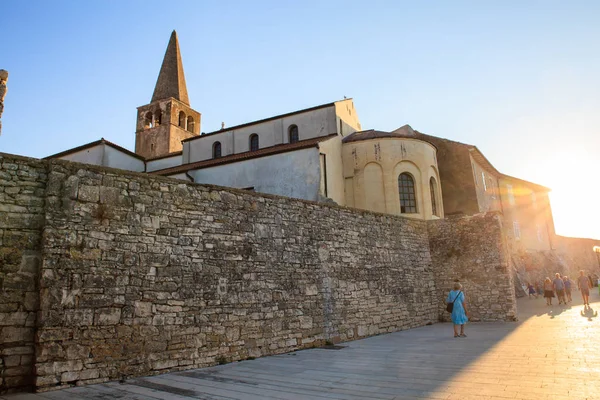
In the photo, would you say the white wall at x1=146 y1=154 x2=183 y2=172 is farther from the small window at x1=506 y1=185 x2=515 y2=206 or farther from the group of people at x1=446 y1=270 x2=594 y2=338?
the small window at x1=506 y1=185 x2=515 y2=206

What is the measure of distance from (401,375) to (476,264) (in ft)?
30.9

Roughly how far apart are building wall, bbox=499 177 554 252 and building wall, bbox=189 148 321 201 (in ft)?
68.5

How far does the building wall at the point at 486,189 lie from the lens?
25.9 m

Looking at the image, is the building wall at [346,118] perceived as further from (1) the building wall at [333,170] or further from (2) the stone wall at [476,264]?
(2) the stone wall at [476,264]

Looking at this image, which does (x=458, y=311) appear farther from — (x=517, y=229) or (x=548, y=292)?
(x=517, y=229)

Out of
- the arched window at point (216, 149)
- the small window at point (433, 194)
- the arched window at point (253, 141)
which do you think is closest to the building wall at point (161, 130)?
the arched window at point (216, 149)

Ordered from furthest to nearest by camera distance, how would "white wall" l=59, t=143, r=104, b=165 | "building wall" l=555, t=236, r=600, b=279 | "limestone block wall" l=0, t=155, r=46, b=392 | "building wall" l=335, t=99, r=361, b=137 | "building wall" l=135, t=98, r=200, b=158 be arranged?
"building wall" l=555, t=236, r=600, b=279 → "building wall" l=135, t=98, r=200, b=158 → "building wall" l=335, t=99, r=361, b=137 → "white wall" l=59, t=143, r=104, b=165 → "limestone block wall" l=0, t=155, r=46, b=392

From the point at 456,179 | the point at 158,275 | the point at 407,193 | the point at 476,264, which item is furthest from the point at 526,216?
the point at 158,275

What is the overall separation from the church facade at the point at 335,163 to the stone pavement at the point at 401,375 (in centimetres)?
942

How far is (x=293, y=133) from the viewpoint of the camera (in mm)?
23750

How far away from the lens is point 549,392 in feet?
15.9

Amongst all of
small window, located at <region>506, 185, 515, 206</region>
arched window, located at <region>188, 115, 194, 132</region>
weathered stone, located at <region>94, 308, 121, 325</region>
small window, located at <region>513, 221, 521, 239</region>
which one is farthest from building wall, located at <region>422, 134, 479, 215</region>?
arched window, located at <region>188, 115, 194, 132</region>

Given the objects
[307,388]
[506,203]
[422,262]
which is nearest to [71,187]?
[307,388]

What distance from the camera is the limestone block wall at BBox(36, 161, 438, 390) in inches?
241
